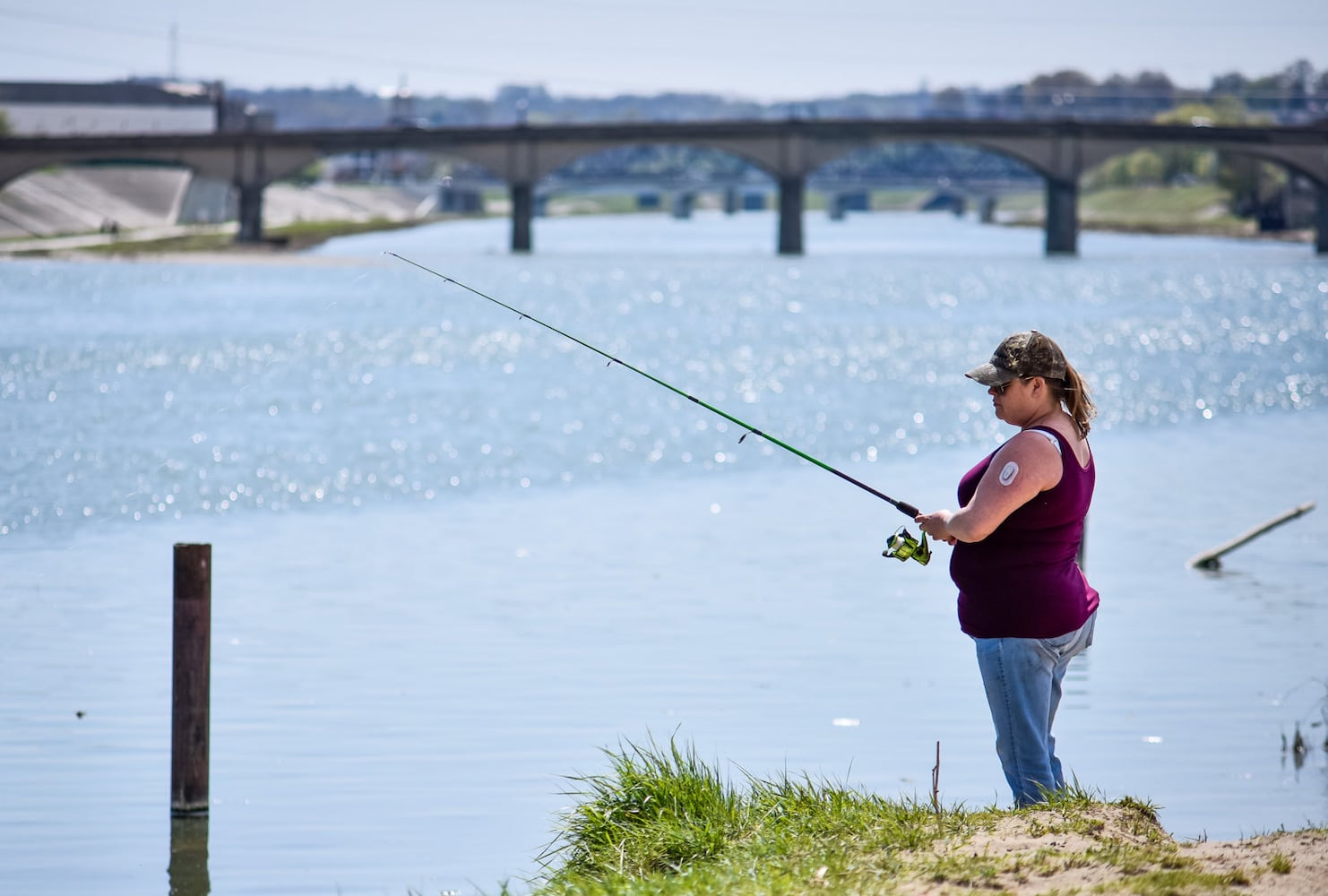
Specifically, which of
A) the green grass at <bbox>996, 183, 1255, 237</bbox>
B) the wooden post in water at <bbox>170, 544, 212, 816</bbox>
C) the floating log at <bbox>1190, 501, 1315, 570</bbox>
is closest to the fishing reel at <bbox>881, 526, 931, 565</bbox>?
the wooden post in water at <bbox>170, 544, 212, 816</bbox>

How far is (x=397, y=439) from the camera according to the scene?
28.3 metres

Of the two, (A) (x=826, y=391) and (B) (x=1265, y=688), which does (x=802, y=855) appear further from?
(A) (x=826, y=391)

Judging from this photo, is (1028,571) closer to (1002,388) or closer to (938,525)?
(938,525)

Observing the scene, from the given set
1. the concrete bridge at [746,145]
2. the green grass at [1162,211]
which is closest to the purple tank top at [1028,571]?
the concrete bridge at [746,145]

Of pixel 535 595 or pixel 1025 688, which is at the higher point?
pixel 1025 688

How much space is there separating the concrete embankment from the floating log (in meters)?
86.7

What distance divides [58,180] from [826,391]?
89.4m

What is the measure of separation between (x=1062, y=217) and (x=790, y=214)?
14.3 m

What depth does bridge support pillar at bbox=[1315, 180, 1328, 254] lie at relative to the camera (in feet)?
315

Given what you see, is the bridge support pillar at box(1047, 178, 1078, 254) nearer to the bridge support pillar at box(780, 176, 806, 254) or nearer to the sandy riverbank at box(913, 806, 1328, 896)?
the bridge support pillar at box(780, 176, 806, 254)

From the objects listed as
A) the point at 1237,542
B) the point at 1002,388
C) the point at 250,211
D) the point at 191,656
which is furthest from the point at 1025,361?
the point at 250,211

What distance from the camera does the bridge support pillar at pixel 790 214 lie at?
319 feet

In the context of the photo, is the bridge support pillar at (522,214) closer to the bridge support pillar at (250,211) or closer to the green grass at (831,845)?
the bridge support pillar at (250,211)

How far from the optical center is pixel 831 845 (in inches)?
248
